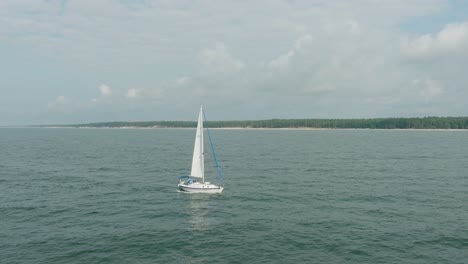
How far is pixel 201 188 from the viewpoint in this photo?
58.7 m

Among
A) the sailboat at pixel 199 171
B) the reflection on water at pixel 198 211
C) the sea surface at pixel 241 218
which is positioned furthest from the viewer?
the sailboat at pixel 199 171

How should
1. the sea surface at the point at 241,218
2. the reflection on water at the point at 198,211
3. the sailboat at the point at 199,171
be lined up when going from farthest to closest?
the sailboat at the point at 199,171 → the reflection on water at the point at 198,211 → the sea surface at the point at 241,218

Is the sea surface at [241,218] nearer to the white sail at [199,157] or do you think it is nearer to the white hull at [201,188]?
the white hull at [201,188]

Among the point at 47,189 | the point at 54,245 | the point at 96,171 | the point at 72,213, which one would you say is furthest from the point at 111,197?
the point at 96,171

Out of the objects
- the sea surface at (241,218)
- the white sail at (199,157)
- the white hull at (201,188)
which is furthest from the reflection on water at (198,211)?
the white sail at (199,157)

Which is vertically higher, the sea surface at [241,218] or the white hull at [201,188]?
the white hull at [201,188]

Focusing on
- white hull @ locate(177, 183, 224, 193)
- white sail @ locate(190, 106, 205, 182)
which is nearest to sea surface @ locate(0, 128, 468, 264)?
white hull @ locate(177, 183, 224, 193)

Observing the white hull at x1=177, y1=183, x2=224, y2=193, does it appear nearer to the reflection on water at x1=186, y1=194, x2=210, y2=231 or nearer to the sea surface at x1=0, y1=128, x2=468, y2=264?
the reflection on water at x1=186, y1=194, x2=210, y2=231

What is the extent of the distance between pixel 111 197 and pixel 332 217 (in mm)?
35174

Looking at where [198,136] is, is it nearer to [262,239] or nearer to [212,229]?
[212,229]

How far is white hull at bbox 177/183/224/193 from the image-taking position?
58.2m

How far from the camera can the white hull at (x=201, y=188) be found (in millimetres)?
58250

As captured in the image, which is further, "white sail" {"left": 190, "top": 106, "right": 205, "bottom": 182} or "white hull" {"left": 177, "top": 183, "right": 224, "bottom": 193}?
"white sail" {"left": 190, "top": 106, "right": 205, "bottom": 182}

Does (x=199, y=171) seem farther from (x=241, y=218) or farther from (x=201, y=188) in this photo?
(x=241, y=218)
